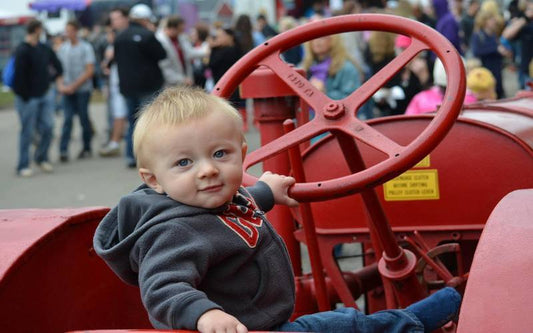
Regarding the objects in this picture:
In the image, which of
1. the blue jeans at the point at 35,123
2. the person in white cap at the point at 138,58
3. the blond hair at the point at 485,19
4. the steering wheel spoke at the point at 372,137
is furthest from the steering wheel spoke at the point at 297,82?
the blond hair at the point at 485,19

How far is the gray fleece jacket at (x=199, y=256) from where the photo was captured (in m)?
1.72

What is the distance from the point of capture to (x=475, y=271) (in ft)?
5.04

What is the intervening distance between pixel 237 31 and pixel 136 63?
9.25 feet

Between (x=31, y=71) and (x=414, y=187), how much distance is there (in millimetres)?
7149

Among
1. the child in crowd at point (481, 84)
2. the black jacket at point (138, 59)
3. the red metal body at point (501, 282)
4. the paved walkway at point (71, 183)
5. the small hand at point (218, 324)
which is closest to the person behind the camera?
the red metal body at point (501, 282)

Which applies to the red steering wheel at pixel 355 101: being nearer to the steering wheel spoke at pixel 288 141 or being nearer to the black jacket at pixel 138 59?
the steering wheel spoke at pixel 288 141

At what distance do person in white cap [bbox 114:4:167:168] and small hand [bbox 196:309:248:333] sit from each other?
7.36 metres

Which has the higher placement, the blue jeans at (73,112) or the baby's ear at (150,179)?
the baby's ear at (150,179)

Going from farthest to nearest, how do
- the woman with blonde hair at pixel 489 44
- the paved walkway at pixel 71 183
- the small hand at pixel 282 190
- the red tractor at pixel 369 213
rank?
the woman with blonde hair at pixel 489 44 < the paved walkway at pixel 71 183 < the small hand at pixel 282 190 < the red tractor at pixel 369 213

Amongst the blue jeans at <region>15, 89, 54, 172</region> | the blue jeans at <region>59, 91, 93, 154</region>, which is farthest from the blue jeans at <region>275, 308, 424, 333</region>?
the blue jeans at <region>59, 91, 93, 154</region>

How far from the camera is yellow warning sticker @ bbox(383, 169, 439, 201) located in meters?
2.92

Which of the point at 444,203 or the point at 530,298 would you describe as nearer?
the point at 530,298

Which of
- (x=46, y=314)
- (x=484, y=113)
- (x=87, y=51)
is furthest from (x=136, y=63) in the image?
(x=46, y=314)

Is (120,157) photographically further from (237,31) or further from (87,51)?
(237,31)
